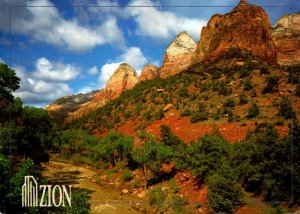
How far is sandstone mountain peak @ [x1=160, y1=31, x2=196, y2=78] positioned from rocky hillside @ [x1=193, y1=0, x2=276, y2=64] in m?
26.8

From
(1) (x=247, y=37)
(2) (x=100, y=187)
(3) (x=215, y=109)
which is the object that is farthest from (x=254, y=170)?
(1) (x=247, y=37)

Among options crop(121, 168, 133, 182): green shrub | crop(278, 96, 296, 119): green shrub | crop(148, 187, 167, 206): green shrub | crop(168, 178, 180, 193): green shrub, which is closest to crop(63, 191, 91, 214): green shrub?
crop(148, 187, 167, 206): green shrub

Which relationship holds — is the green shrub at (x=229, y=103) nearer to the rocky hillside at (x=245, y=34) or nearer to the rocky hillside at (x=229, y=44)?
the rocky hillside at (x=229, y=44)

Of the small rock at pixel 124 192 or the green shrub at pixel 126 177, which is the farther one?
the green shrub at pixel 126 177

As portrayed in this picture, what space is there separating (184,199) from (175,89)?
41.9 m

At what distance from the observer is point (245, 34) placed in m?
71.7

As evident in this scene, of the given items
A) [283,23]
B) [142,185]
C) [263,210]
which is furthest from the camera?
[283,23]

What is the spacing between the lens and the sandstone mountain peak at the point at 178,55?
105m

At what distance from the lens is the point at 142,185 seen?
34.8 m

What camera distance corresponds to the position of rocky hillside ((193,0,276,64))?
71938 millimetres

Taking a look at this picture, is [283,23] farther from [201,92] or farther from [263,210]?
[263,210]

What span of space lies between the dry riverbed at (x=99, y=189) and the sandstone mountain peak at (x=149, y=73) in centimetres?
6789

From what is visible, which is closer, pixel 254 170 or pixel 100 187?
pixel 254 170

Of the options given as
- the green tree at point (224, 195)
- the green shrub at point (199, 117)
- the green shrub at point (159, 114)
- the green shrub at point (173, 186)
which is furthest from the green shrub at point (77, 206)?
the green shrub at point (159, 114)
